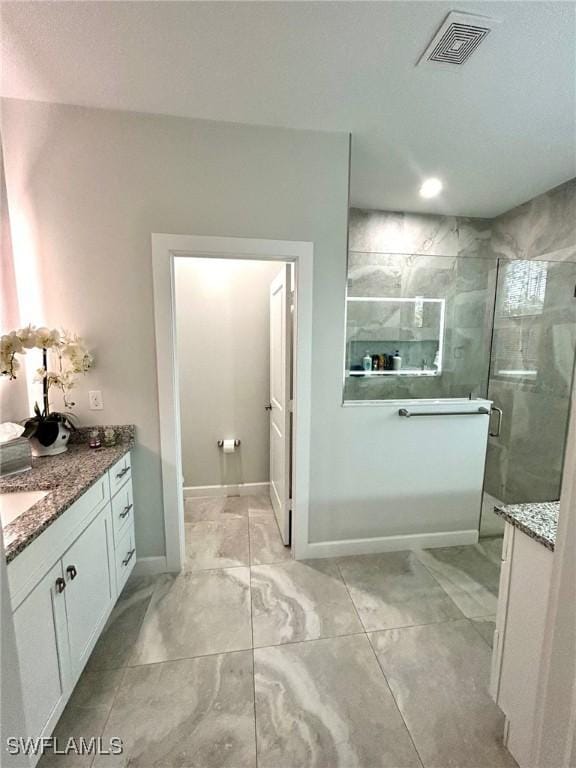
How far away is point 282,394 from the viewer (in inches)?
89.2

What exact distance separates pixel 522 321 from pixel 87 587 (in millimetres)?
3409

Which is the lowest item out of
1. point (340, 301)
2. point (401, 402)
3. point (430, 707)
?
point (430, 707)

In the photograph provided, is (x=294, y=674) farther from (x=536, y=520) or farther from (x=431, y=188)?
(x=431, y=188)

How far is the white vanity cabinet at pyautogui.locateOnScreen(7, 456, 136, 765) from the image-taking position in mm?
970

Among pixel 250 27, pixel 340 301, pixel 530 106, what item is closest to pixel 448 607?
pixel 340 301

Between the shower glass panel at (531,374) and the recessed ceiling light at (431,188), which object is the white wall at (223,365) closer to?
the recessed ceiling light at (431,188)

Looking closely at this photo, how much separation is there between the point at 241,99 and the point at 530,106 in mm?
1505

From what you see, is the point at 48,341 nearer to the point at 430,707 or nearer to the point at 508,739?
the point at 430,707

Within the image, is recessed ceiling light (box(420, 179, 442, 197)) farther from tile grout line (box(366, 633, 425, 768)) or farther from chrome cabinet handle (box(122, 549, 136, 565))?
chrome cabinet handle (box(122, 549, 136, 565))

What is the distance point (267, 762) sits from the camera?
112 cm

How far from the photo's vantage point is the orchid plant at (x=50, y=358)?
1460 millimetres

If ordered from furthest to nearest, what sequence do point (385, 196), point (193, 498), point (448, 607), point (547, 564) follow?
1. point (193, 498)
2. point (385, 196)
3. point (448, 607)
4. point (547, 564)

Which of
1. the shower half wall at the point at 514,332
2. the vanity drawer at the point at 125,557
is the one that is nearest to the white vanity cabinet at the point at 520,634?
the shower half wall at the point at 514,332

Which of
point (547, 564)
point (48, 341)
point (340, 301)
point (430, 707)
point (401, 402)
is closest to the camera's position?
point (547, 564)
